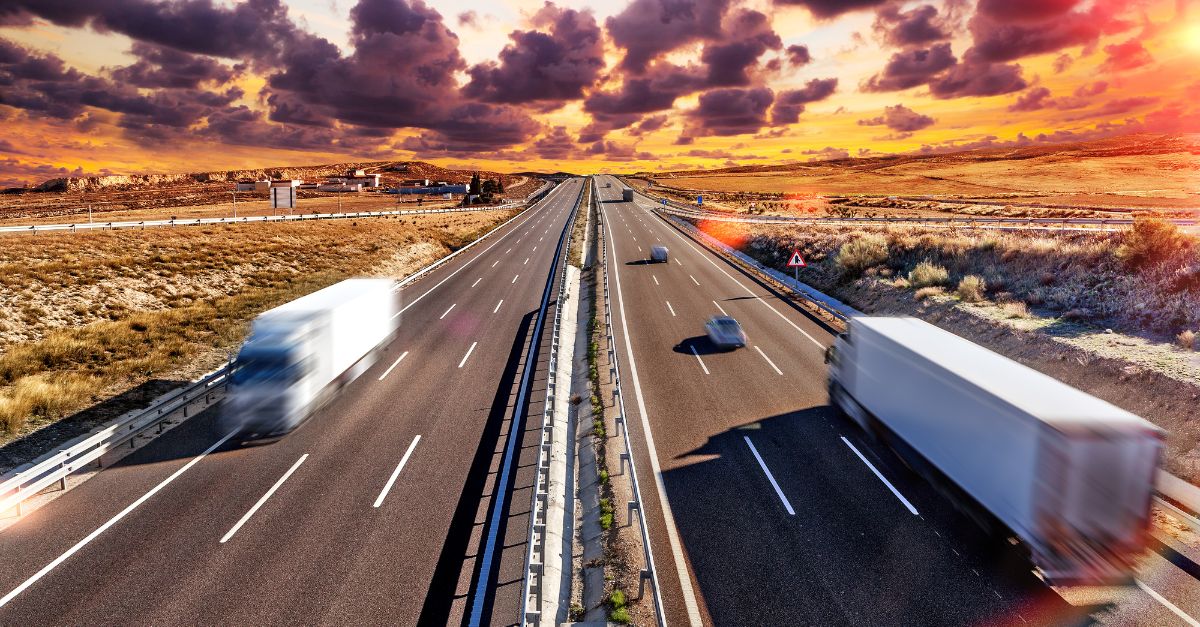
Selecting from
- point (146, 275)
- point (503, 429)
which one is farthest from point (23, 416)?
point (146, 275)

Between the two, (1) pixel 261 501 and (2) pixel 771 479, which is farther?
(2) pixel 771 479

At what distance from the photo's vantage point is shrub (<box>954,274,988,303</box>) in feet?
77.2

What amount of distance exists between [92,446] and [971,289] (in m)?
30.6

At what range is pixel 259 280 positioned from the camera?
112 feet

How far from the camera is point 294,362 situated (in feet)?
43.5

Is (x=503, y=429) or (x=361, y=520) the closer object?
(x=361, y=520)

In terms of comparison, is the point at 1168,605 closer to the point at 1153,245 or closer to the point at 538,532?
the point at 538,532

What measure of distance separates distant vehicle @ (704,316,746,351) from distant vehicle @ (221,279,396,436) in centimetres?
1279

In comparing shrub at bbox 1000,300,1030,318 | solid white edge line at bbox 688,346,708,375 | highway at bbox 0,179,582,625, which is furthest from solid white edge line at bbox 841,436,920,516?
shrub at bbox 1000,300,1030,318

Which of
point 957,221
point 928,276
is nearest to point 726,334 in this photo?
point 928,276

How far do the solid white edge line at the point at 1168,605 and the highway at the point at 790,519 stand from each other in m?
0.24

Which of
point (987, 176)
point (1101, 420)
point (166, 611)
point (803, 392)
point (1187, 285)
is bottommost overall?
point (166, 611)

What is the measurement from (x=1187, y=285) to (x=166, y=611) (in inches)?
1148

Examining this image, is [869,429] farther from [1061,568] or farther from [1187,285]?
[1187,285]
